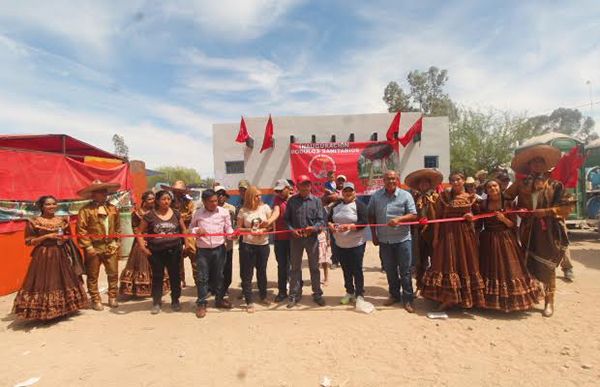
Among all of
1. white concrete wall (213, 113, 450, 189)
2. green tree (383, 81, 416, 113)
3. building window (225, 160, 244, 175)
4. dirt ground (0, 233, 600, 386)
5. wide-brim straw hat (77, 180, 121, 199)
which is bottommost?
dirt ground (0, 233, 600, 386)

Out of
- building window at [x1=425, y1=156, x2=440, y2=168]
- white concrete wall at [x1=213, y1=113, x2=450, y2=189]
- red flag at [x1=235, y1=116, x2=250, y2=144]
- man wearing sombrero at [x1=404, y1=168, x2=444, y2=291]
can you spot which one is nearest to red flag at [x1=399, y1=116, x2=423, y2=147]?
white concrete wall at [x1=213, y1=113, x2=450, y2=189]

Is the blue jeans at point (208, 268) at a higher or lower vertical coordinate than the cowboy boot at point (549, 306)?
higher

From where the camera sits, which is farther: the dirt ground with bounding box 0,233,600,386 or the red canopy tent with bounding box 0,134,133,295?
the red canopy tent with bounding box 0,134,133,295

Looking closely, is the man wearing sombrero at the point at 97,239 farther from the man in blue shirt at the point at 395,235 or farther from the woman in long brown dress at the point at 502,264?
the woman in long brown dress at the point at 502,264

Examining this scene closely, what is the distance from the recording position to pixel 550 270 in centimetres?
446

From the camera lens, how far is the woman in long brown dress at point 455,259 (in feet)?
14.8

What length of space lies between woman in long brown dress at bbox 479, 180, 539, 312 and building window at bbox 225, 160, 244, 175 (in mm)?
8251

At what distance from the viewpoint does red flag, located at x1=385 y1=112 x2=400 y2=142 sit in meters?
11.3

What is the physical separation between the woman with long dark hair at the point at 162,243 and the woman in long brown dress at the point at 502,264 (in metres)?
4.13

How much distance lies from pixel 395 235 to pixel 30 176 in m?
6.72

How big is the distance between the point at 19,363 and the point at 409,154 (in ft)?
34.7

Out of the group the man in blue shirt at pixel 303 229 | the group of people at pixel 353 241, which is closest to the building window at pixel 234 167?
the group of people at pixel 353 241

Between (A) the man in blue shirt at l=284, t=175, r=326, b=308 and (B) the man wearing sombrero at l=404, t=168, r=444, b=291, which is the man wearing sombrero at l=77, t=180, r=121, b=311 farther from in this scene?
(B) the man wearing sombrero at l=404, t=168, r=444, b=291

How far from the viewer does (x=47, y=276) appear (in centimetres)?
470
